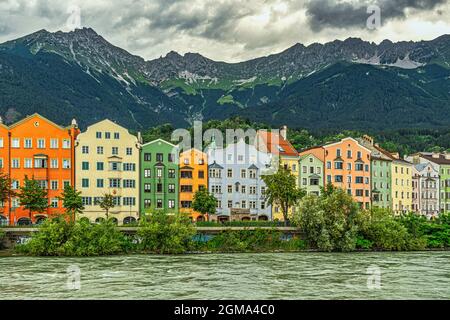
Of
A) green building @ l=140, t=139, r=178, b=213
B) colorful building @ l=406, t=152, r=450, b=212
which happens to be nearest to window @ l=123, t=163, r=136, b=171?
green building @ l=140, t=139, r=178, b=213

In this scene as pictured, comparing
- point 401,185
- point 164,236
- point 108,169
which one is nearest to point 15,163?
point 108,169

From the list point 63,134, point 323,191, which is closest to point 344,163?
point 323,191

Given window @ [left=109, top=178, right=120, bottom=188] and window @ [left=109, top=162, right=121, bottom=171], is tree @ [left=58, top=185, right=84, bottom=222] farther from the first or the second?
window @ [left=109, top=162, right=121, bottom=171]

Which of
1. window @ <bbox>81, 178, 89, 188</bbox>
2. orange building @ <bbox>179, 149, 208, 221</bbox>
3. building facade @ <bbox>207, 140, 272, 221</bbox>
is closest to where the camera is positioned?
window @ <bbox>81, 178, 89, 188</bbox>

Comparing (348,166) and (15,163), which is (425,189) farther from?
(15,163)

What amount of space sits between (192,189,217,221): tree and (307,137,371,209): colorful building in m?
22.4

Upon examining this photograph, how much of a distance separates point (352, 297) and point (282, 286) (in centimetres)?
564

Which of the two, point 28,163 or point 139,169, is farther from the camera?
point 139,169

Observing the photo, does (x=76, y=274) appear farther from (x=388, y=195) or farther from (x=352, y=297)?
(x=388, y=195)

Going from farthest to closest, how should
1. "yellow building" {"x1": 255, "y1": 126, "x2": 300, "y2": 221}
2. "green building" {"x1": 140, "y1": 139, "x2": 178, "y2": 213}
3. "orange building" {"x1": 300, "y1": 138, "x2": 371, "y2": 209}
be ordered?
1. "orange building" {"x1": 300, "y1": 138, "x2": 371, "y2": 209}
2. "yellow building" {"x1": 255, "y1": 126, "x2": 300, "y2": 221}
3. "green building" {"x1": 140, "y1": 139, "x2": 178, "y2": 213}

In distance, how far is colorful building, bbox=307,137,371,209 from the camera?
333 feet

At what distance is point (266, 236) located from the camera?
71.8 metres

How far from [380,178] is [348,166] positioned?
852 cm

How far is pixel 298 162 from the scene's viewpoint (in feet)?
327
